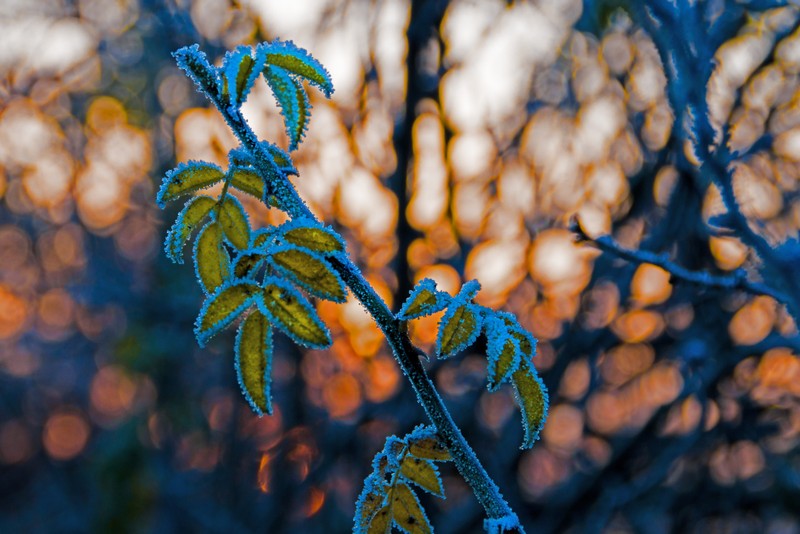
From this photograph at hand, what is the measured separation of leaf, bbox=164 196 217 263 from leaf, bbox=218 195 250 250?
33 mm

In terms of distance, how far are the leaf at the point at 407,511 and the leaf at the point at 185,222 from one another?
0.41 meters

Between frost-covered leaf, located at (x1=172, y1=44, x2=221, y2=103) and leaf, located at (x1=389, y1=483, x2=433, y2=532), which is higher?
frost-covered leaf, located at (x1=172, y1=44, x2=221, y2=103)

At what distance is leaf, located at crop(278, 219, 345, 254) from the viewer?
686 mm

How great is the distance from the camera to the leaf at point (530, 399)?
75cm

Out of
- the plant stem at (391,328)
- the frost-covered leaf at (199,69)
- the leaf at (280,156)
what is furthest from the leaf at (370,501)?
the frost-covered leaf at (199,69)

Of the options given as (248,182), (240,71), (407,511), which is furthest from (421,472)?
(240,71)

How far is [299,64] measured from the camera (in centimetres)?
76

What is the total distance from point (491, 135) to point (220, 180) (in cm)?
633

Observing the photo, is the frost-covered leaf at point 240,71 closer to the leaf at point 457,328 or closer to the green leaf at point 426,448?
the leaf at point 457,328

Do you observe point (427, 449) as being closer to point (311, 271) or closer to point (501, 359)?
point (501, 359)

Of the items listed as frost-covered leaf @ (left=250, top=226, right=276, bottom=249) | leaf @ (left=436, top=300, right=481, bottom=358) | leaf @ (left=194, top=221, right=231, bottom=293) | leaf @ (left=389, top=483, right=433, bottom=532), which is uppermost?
leaf @ (left=194, top=221, right=231, bottom=293)

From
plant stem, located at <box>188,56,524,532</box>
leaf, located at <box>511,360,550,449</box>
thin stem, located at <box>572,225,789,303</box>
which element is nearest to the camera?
plant stem, located at <box>188,56,524,532</box>

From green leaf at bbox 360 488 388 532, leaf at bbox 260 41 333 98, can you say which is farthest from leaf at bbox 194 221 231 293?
green leaf at bbox 360 488 388 532

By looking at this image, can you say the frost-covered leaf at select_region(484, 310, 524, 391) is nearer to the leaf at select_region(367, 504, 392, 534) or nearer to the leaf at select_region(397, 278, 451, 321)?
the leaf at select_region(397, 278, 451, 321)
